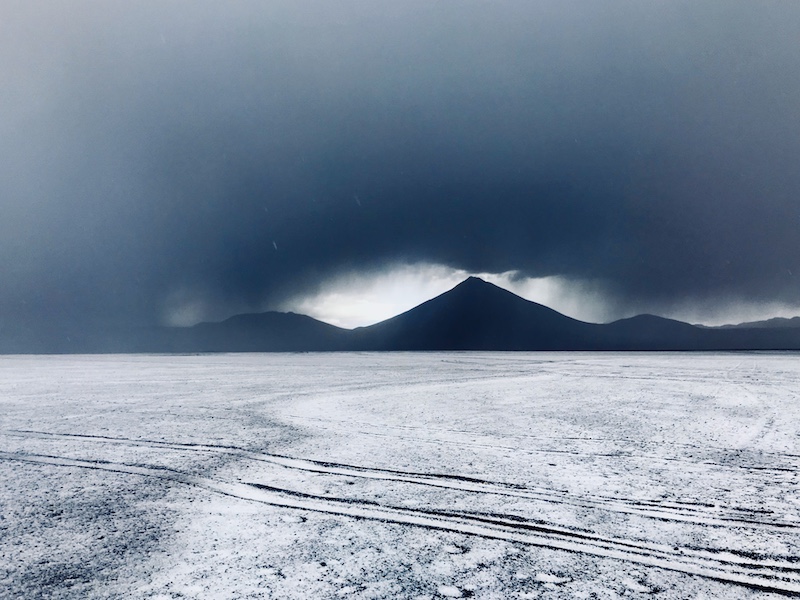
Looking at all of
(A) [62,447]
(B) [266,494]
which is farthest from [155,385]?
(B) [266,494]

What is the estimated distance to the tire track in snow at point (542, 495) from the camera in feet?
18.2

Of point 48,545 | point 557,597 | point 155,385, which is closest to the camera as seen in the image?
point 557,597

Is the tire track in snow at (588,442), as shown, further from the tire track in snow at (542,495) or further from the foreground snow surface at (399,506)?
the tire track in snow at (542,495)

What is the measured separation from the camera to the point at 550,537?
199 inches

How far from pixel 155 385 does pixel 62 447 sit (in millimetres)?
13384

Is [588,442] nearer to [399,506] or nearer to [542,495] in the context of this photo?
[542,495]

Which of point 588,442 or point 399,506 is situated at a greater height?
point 588,442

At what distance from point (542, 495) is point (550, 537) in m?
1.34

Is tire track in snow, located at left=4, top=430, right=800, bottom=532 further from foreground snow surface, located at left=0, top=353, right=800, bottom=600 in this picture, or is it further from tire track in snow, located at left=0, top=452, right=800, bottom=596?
tire track in snow, located at left=0, top=452, right=800, bottom=596

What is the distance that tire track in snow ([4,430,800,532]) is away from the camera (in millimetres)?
5535

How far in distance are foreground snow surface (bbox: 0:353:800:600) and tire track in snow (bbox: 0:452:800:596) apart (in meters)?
0.02

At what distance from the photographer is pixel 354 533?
5211 millimetres

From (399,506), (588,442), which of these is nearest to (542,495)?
(399,506)

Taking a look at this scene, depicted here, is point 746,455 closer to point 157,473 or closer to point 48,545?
point 157,473
